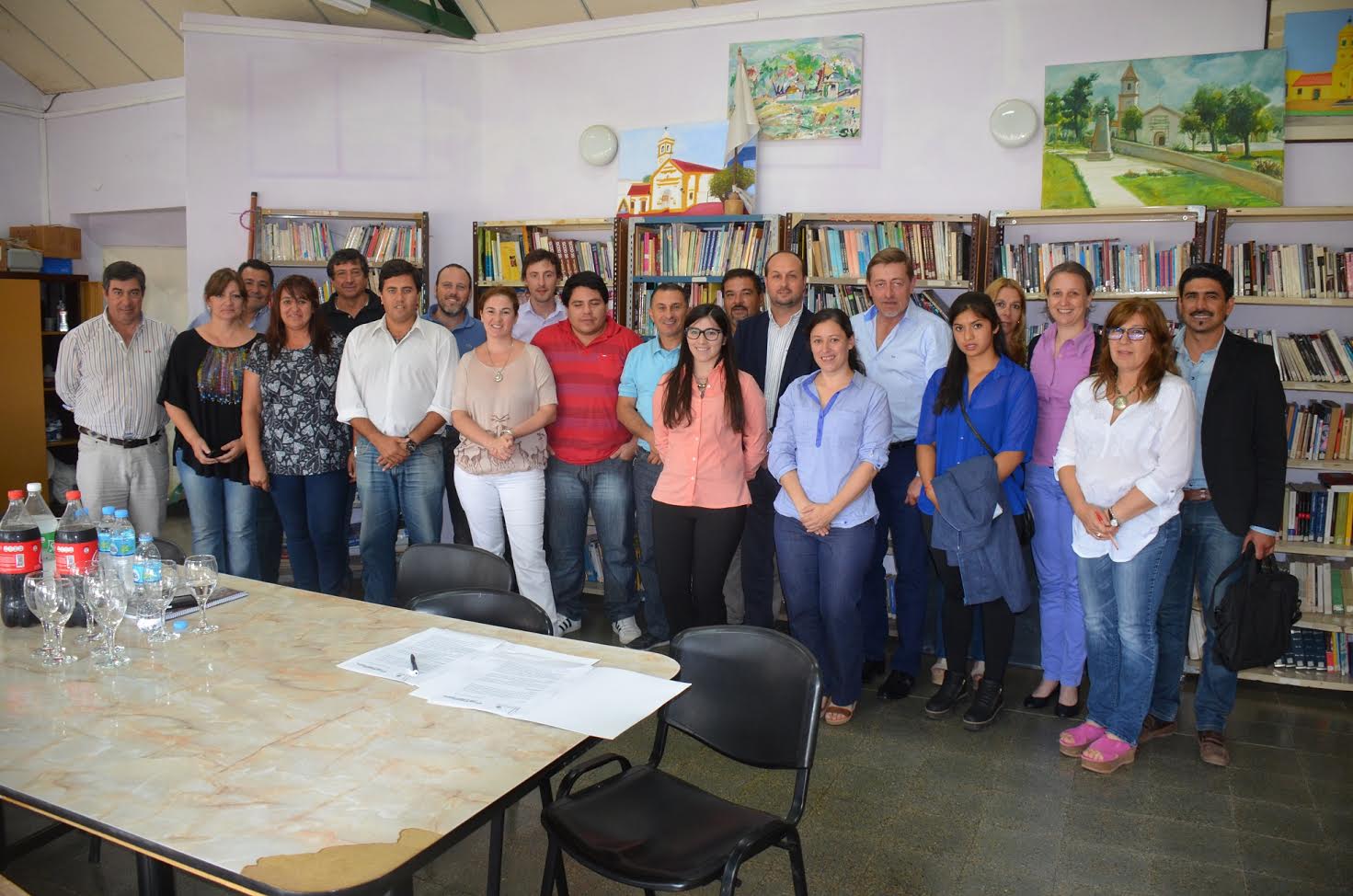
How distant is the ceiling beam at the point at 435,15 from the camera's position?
5.85 meters

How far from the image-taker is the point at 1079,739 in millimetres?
3615

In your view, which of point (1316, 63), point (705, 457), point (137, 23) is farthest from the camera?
point (137, 23)

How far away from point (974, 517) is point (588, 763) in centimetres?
194

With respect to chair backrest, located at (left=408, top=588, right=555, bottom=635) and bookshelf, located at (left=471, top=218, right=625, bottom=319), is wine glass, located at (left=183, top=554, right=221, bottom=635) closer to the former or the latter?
chair backrest, located at (left=408, top=588, right=555, bottom=635)

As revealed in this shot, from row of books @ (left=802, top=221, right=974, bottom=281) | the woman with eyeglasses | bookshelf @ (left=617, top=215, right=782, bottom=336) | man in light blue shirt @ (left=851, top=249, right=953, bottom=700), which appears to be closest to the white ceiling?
bookshelf @ (left=617, top=215, right=782, bottom=336)

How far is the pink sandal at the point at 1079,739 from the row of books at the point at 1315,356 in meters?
2.03

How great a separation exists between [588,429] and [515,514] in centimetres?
53

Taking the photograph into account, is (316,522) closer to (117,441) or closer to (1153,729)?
(117,441)

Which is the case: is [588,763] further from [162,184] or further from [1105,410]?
[162,184]

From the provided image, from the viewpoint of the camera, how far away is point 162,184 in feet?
26.5

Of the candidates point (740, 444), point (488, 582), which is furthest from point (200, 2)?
point (488, 582)

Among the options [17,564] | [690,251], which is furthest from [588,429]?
[17,564]

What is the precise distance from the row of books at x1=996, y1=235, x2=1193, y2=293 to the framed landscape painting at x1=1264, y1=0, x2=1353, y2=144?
0.80 metres

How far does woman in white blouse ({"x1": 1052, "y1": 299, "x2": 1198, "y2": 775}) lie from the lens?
129 inches
